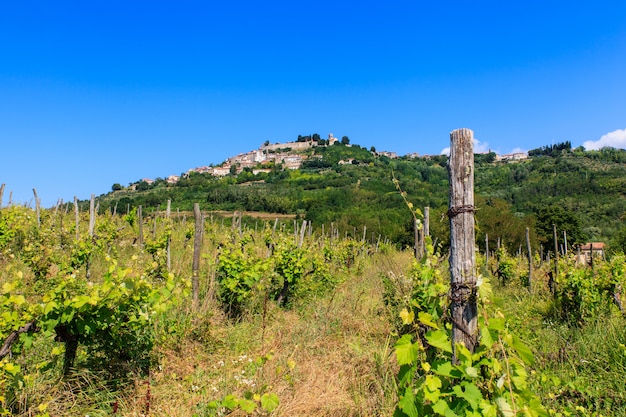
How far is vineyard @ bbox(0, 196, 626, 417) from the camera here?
1854 mm

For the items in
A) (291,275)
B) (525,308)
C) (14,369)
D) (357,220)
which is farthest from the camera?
(357,220)

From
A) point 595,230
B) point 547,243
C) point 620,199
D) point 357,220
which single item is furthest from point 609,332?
point 620,199

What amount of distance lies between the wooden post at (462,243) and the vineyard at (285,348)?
8 centimetres

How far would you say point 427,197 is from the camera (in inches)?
1471

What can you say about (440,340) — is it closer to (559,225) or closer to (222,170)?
(559,225)

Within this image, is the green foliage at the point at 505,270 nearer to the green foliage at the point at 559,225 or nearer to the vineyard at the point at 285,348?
the vineyard at the point at 285,348

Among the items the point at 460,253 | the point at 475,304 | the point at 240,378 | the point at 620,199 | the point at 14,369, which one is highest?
the point at 620,199

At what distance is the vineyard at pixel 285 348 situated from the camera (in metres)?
1.85

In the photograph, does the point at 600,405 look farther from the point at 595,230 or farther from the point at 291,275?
the point at 595,230

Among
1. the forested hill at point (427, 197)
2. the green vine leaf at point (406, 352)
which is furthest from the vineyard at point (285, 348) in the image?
the forested hill at point (427, 197)

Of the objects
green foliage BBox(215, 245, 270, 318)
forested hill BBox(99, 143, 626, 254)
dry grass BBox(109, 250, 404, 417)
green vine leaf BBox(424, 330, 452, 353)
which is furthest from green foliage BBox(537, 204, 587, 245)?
green vine leaf BBox(424, 330, 452, 353)

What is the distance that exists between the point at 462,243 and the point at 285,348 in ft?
10.4

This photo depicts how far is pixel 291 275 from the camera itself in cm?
701

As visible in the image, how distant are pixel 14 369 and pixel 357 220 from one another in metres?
28.4
